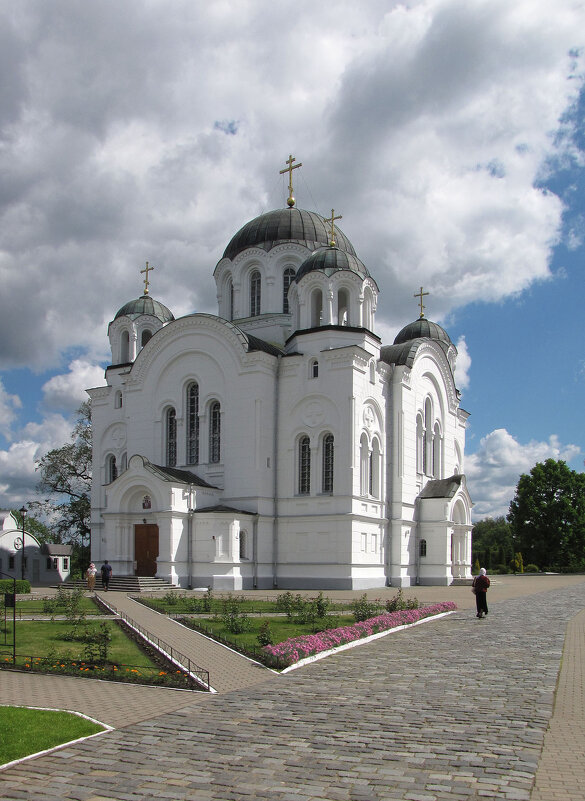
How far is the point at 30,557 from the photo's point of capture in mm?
41156

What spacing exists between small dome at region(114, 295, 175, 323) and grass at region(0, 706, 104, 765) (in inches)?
1358

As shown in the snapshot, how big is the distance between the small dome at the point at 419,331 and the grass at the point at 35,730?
1514 inches

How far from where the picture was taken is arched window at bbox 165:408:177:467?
37250mm

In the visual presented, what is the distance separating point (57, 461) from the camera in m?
50.0

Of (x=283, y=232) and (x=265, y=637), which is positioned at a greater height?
(x=283, y=232)

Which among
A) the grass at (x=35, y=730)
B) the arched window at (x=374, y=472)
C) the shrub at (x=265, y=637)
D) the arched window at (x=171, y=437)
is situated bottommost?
the shrub at (x=265, y=637)

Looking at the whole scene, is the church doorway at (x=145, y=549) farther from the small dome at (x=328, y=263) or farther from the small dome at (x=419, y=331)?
the small dome at (x=419, y=331)

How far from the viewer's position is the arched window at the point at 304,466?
113 feet

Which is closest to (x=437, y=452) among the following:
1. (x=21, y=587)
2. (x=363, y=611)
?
(x=21, y=587)

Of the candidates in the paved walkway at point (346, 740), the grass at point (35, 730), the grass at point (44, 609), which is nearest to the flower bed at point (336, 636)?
the paved walkway at point (346, 740)

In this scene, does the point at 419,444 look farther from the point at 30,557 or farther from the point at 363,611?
the point at 363,611

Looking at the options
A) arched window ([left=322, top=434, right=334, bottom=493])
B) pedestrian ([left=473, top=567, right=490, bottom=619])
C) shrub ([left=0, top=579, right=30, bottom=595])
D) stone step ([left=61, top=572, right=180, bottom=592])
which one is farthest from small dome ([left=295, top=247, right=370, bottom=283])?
pedestrian ([left=473, top=567, right=490, bottom=619])

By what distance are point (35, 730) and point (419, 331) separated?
39802 millimetres

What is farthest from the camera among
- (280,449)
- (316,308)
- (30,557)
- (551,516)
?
(551,516)
